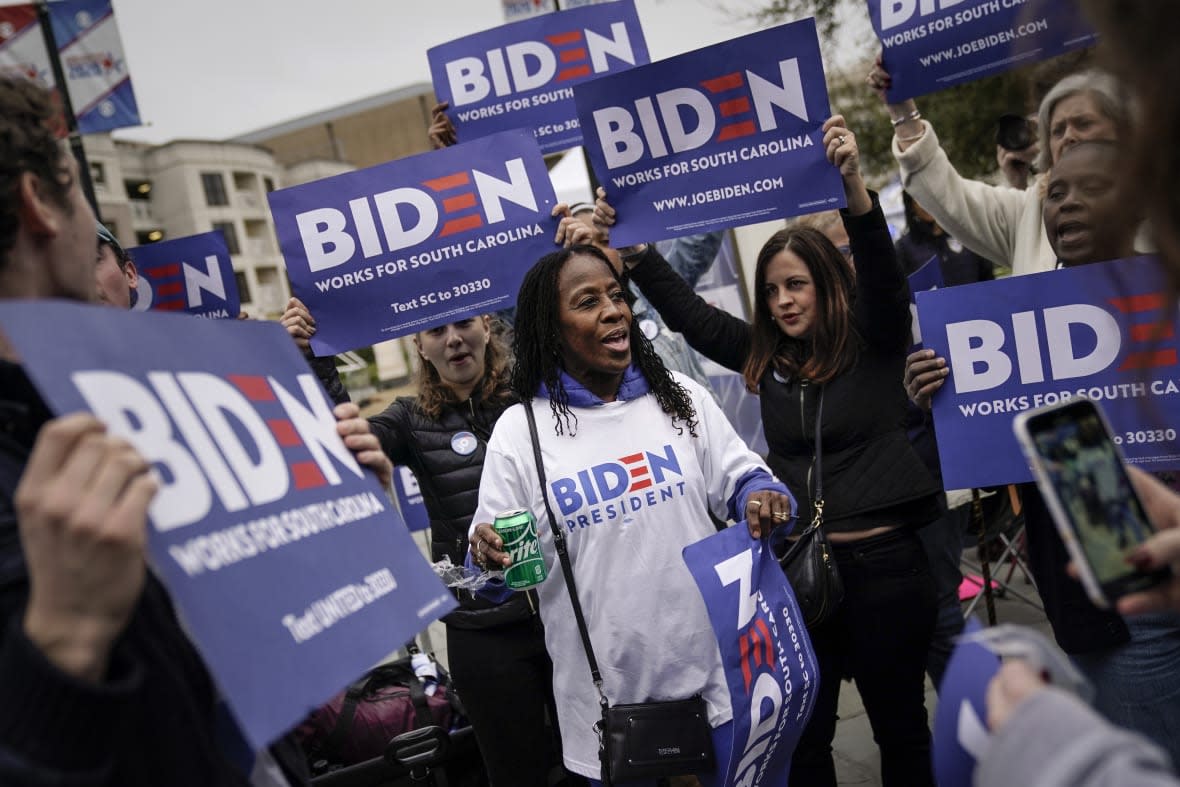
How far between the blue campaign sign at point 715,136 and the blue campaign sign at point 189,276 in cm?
168

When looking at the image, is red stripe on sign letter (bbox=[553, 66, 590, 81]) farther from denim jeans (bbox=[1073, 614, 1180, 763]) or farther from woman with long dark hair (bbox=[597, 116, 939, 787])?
denim jeans (bbox=[1073, 614, 1180, 763])

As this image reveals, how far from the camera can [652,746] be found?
8.47 ft

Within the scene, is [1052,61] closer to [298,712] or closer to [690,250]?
[690,250]

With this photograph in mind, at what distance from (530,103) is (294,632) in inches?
143

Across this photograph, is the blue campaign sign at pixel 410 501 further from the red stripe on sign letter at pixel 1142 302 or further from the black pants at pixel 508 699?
the red stripe on sign letter at pixel 1142 302

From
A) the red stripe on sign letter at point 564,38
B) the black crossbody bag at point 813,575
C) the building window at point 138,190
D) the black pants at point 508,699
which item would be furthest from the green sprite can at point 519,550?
the building window at point 138,190

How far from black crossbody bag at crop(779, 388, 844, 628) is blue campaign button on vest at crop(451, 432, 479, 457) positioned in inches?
49.0

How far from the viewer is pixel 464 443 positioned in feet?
11.7

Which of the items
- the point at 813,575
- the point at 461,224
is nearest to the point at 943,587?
the point at 813,575

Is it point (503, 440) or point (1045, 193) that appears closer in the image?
point (1045, 193)

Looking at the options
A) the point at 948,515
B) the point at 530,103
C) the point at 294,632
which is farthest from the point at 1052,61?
the point at 294,632

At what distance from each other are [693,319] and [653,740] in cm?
176

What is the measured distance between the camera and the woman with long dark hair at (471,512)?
3264 mm

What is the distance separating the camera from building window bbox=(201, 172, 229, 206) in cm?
4994
